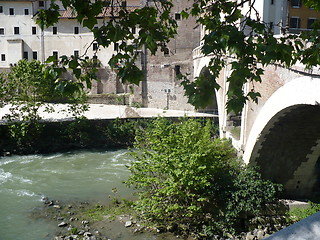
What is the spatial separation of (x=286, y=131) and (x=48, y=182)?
8995 millimetres

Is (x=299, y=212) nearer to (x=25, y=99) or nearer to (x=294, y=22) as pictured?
(x=294, y=22)

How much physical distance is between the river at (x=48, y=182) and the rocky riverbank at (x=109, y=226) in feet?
1.32

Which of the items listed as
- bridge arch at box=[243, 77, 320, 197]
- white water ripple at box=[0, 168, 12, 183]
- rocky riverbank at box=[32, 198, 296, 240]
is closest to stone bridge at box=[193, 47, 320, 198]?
bridge arch at box=[243, 77, 320, 197]

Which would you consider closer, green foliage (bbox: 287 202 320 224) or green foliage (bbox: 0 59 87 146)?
green foliage (bbox: 287 202 320 224)

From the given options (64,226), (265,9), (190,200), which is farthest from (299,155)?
(265,9)

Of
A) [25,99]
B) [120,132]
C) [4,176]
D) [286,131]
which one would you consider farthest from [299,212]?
[25,99]

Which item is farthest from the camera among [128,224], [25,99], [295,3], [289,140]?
[25,99]

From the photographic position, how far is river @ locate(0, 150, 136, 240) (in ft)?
39.8

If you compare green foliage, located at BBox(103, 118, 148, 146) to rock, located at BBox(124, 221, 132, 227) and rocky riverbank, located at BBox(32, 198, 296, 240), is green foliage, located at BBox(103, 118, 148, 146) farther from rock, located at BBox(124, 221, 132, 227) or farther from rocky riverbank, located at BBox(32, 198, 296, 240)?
rock, located at BBox(124, 221, 132, 227)

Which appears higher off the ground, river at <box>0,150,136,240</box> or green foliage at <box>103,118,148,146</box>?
green foliage at <box>103,118,148,146</box>

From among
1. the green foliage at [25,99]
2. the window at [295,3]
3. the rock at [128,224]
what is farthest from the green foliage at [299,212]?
the green foliage at [25,99]

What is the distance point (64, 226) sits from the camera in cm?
1193

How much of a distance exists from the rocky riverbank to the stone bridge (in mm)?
1739

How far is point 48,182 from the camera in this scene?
15875 millimetres
